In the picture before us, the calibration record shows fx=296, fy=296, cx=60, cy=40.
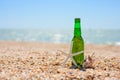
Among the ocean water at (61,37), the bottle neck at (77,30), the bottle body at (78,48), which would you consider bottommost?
the ocean water at (61,37)

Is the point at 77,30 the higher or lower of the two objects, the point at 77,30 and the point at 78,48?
the higher

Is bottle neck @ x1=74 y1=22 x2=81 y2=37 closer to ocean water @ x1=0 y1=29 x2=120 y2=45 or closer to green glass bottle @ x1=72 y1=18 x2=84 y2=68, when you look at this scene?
green glass bottle @ x1=72 y1=18 x2=84 y2=68

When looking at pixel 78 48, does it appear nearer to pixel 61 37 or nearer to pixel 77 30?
pixel 77 30

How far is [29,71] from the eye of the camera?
158 inches

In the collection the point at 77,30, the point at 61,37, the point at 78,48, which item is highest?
the point at 77,30

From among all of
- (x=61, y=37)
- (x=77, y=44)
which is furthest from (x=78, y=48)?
(x=61, y=37)

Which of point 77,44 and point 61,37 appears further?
point 61,37

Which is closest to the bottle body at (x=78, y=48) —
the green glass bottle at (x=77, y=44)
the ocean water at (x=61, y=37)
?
the green glass bottle at (x=77, y=44)

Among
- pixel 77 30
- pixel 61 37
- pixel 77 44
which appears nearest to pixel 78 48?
pixel 77 44

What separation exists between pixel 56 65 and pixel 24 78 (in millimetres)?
1034

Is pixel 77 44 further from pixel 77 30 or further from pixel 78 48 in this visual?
pixel 77 30

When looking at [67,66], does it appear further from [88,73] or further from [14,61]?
[14,61]

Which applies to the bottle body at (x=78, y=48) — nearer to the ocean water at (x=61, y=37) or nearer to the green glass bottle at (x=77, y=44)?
the green glass bottle at (x=77, y=44)

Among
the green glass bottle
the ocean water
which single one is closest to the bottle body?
the green glass bottle
